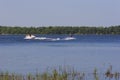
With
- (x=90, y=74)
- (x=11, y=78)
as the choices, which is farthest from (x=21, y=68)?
(x=11, y=78)

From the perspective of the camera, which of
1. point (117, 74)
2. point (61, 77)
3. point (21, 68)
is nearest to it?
point (61, 77)

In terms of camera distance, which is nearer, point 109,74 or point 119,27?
point 109,74

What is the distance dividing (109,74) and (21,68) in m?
7.52

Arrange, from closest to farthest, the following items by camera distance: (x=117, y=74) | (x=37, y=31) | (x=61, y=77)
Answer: (x=61, y=77) → (x=117, y=74) → (x=37, y=31)

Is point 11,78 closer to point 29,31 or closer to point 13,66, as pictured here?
point 13,66

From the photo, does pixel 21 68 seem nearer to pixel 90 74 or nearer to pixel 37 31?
pixel 90 74

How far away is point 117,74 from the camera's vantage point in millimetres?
27062

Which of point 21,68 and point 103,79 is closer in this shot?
point 103,79

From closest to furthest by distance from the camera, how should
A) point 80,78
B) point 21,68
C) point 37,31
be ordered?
point 80,78, point 21,68, point 37,31


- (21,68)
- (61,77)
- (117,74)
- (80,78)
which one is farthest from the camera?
(21,68)

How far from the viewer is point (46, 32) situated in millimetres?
199125

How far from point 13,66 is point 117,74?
9938mm

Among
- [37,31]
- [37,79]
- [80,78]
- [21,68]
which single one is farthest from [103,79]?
[37,31]

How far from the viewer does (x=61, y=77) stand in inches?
813
